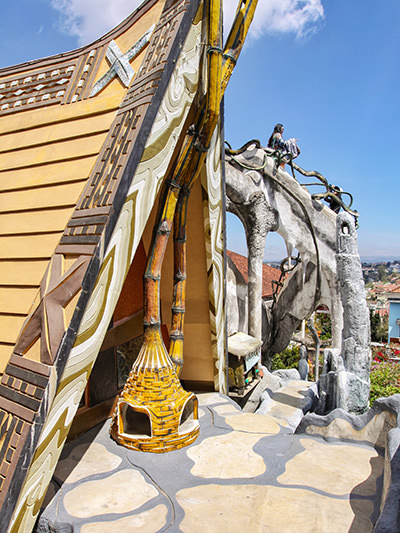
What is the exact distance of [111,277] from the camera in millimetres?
1834

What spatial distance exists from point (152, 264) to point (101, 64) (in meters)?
1.42

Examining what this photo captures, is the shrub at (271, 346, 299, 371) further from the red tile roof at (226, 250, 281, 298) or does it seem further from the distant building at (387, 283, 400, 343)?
the distant building at (387, 283, 400, 343)

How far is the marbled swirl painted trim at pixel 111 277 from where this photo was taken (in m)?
1.56

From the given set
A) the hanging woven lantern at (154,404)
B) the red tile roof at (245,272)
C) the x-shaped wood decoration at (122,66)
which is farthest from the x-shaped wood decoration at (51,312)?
the red tile roof at (245,272)

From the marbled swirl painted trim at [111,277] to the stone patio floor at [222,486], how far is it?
0.41 m

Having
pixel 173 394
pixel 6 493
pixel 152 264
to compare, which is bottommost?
pixel 6 493

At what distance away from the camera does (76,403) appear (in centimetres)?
173

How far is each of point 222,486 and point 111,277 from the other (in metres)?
1.30

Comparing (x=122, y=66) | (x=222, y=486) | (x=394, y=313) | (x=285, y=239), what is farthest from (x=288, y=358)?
(x=394, y=313)

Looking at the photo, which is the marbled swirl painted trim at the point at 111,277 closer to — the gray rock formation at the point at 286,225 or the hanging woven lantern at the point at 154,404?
the hanging woven lantern at the point at 154,404

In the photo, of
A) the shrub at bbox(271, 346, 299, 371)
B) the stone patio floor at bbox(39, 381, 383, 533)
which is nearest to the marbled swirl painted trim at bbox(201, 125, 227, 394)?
the stone patio floor at bbox(39, 381, 383, 533)

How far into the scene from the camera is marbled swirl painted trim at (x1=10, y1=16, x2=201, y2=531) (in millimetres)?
1562

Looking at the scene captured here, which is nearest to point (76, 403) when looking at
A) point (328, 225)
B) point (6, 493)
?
point (6, 493)

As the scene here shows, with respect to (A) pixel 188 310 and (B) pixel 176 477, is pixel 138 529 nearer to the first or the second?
(B) pixel 176 477
